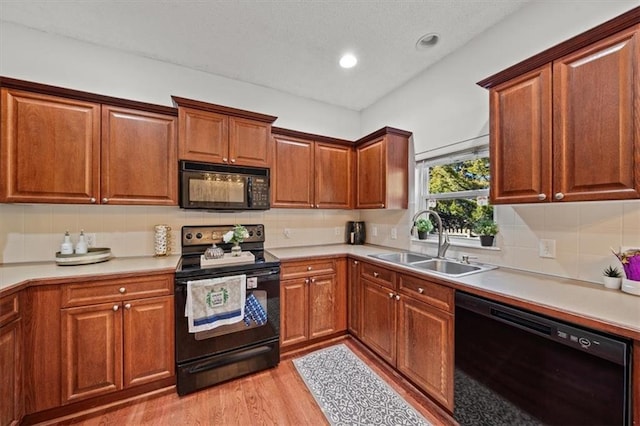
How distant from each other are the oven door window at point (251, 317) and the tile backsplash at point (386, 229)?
84 cm

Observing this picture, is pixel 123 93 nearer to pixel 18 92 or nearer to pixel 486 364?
pixel 18 92

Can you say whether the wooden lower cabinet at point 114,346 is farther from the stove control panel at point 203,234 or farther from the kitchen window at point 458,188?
the kitchen window at point 458,188

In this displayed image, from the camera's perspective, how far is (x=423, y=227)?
8.19ft

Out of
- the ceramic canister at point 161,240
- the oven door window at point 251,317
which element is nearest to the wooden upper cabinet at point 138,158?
the ceramic canister at point 161,240

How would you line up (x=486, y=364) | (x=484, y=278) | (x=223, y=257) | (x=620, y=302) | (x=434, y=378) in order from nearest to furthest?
(x=620, y=302)
(x=486, y=364)
(x=484, y=278)
(x=434, y=378)
(x=223, y=257)

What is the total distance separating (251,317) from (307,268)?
2.16ft

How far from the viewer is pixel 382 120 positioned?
10.4ft

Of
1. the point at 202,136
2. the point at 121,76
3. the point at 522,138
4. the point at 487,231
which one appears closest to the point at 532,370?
the point at 487,231

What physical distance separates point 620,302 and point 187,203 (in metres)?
2.77

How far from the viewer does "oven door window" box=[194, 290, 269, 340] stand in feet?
6.57

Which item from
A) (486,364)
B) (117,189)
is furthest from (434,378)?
(117,189)

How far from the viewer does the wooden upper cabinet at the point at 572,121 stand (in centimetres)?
117

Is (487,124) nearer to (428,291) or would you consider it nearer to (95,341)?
(428,291)

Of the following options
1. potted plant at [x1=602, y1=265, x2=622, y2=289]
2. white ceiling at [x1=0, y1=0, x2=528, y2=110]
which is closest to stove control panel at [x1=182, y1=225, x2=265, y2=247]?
white ceiling at [x1=0, y1=0, x2=528, y2=110]
